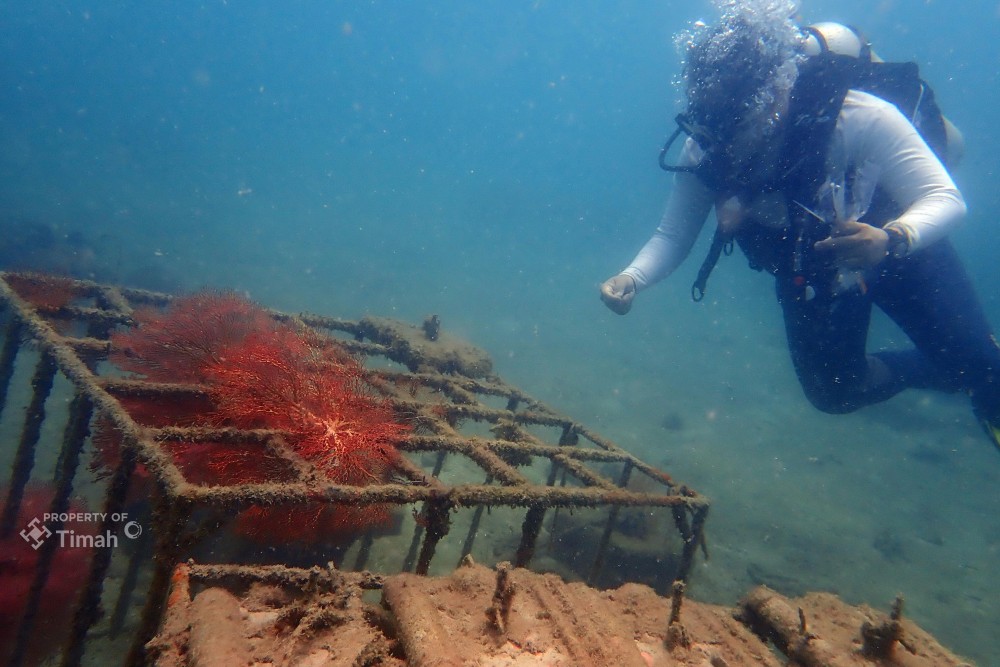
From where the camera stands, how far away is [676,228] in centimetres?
633

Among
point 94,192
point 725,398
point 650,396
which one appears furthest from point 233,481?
point 94,192

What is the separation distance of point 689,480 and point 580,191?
154 m

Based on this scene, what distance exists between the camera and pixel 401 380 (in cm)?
504

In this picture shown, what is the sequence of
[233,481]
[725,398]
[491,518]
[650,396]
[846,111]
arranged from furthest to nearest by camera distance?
[725,398] → [650,396] → [491,518] → [846,111] → [233,481]

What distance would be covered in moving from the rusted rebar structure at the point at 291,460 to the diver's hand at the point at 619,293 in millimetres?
1378

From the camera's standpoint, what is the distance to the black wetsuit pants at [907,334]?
516 centimetres

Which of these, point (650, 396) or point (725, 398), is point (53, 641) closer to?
point (650, 396)

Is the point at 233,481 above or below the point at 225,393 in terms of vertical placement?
below

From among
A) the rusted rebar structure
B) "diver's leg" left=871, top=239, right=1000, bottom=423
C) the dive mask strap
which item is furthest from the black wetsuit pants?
the rusted rebar structure

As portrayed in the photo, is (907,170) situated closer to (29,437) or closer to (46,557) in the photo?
(46,557)

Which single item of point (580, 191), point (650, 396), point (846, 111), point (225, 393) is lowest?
point (650, 396)

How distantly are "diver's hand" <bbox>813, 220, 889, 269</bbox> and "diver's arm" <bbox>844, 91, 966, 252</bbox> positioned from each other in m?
0.22

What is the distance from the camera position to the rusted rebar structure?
6.93 ft

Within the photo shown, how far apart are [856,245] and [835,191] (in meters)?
0.95
